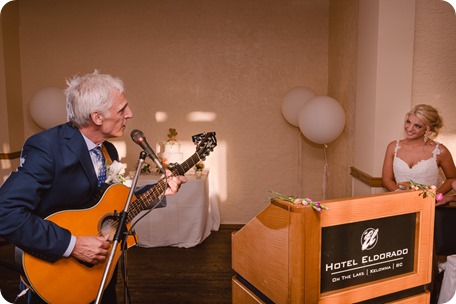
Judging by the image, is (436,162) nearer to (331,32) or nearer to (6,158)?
(331,32)

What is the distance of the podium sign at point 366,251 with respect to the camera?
1393mm

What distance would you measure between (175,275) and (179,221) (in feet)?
2.77

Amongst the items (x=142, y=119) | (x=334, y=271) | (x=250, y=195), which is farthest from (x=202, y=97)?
(x=334, y=271)

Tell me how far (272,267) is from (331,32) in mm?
4247

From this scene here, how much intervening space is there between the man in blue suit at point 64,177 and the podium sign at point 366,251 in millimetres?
1070

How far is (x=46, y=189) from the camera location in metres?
1.79

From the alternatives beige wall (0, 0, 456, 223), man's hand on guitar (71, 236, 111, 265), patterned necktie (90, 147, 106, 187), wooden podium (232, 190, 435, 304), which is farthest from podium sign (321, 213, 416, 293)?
beige wall (0, 0, 456, 223)

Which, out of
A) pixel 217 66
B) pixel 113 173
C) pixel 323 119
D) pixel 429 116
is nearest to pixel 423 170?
pixel 429 116

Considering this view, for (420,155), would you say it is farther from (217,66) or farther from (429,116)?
(217,66)

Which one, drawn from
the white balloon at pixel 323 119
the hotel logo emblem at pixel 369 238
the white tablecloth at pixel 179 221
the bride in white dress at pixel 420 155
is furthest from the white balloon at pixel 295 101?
the hotel logo emblem at pixel 369 238

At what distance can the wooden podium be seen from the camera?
133cm

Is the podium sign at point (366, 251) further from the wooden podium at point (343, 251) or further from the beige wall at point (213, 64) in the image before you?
the beige wall at point (213, 64)

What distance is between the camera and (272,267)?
145 cm

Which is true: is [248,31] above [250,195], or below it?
above
